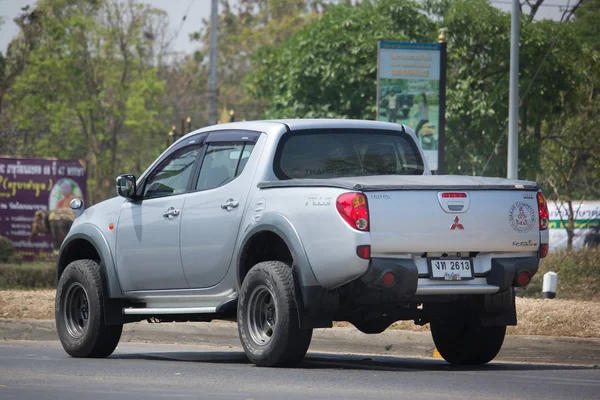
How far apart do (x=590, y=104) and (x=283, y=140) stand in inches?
1131

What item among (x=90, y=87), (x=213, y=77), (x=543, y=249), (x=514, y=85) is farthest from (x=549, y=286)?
(x=90, y=87)

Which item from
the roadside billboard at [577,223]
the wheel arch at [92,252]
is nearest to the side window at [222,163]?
the wheel arch at [92,252]

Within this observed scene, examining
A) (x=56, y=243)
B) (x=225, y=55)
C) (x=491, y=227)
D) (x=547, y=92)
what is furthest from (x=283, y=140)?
(x=225, y=55)

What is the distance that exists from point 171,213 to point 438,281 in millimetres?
2487

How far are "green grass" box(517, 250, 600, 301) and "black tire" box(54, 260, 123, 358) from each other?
8.19 metres

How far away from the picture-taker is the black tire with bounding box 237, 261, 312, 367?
8688 millimetres

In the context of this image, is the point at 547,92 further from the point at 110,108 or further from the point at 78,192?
the point at 110,108

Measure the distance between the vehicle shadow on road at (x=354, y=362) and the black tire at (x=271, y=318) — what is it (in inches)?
16.0

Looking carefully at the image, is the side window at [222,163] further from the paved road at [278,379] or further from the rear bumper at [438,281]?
the rear bumper at [438,281]

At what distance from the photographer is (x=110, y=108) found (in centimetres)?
5869

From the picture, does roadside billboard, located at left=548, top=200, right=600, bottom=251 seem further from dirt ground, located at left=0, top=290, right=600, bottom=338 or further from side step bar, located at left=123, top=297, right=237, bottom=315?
side step bar, located at left=123, top=297, right=237, bottom=315

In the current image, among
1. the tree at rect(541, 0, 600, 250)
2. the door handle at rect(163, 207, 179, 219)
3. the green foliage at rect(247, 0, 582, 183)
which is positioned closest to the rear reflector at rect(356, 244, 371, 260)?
the door handle at rect(163, 207, 179, 219)

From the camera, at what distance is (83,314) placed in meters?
10.8

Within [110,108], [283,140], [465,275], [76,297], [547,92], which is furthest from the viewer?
[110,108]
